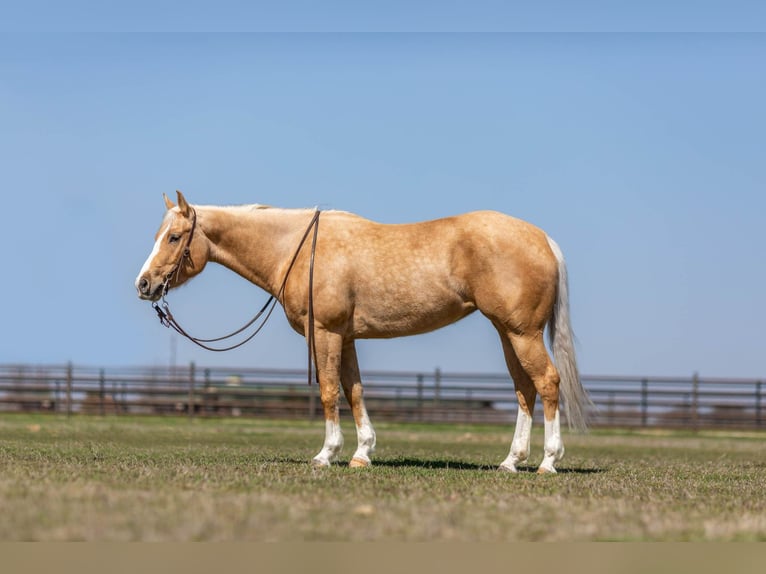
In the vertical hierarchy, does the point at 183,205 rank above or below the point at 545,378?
above

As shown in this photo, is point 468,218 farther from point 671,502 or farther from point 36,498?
point 36,498

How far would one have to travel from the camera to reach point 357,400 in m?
8.88

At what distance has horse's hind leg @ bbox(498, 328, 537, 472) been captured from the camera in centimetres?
850

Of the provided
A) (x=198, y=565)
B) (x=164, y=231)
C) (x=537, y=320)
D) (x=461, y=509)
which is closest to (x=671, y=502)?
(x=461, y=509)

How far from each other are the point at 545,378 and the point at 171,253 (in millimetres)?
3574

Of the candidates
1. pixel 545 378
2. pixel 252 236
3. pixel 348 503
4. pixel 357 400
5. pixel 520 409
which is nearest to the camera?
pixel 348 503

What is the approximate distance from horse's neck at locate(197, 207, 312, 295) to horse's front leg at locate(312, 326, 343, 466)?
0.84m

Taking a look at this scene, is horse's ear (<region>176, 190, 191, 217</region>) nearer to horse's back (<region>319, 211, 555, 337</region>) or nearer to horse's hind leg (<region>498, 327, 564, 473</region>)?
horse's back (<region>319, 211, 555, 337</region>)

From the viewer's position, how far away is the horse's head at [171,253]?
9.09m

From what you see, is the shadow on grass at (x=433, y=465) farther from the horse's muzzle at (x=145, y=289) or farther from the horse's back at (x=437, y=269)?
the horse's muzzle at (x=145, y=289)

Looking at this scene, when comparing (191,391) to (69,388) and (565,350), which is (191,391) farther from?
(565,350)

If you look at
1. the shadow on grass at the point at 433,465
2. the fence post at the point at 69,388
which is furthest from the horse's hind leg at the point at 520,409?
the fence post at the point at 69,388

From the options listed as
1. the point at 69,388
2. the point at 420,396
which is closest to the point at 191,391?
the point at 69,388

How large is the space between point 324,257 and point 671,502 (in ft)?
12.9
